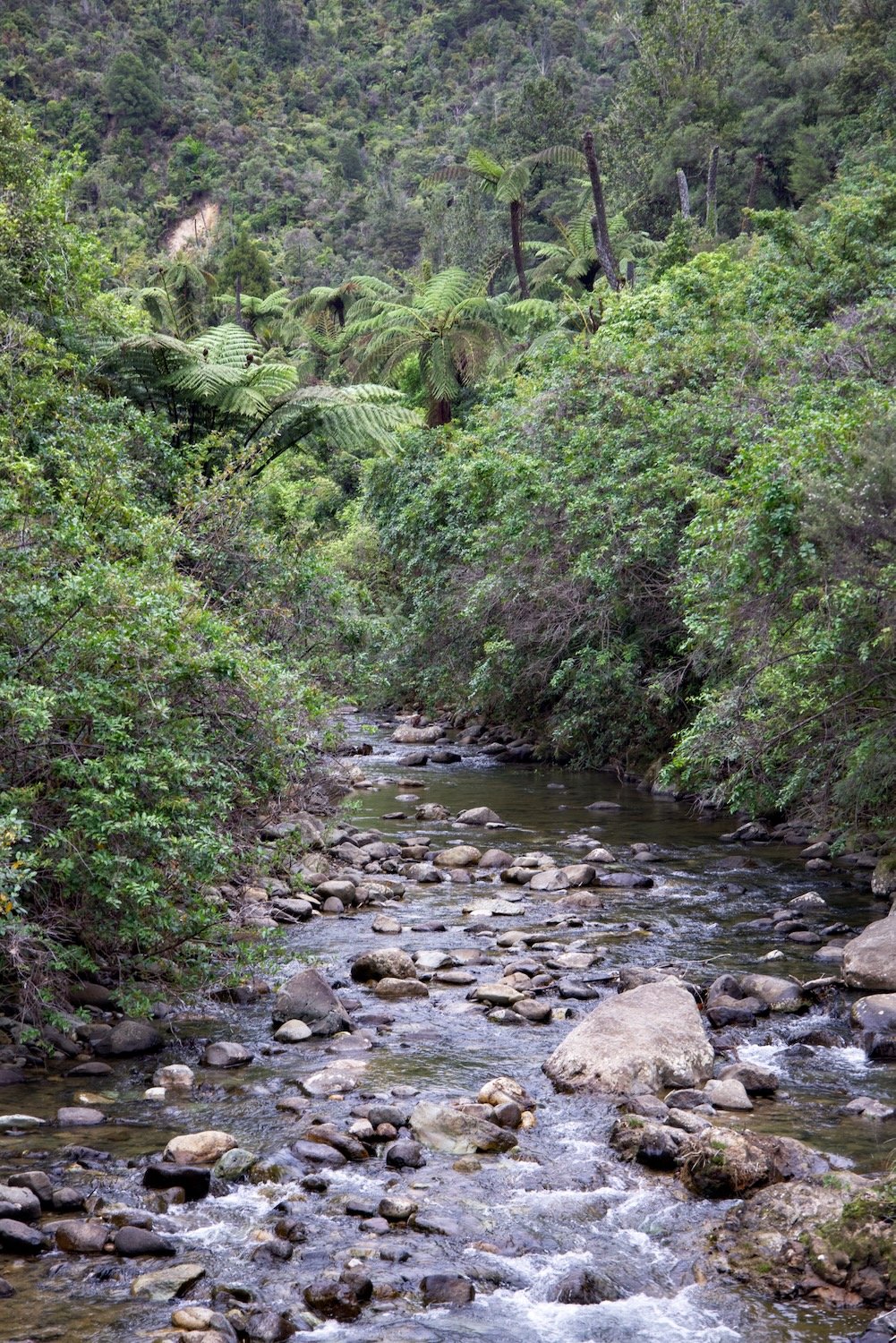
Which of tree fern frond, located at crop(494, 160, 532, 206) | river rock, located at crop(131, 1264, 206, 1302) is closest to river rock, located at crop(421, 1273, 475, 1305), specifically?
river rock, located at crop(131, 1264, 206, 1302)

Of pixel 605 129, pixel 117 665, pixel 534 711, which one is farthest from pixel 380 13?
pixel 117 665

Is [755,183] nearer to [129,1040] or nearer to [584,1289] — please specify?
[129,1040]

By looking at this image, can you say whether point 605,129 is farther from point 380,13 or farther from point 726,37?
point 380,13

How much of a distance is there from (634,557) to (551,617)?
5.85ft

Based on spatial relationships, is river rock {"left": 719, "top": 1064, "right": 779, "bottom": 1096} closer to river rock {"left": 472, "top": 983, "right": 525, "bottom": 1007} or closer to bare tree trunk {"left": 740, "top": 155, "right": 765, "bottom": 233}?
river rock {"left": 472, "top": 983, "right": 525, "bottom": 1007}

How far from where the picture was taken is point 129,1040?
254 inches

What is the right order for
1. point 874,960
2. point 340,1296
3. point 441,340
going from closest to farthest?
point 340,1296, point 874,960, point 441,340

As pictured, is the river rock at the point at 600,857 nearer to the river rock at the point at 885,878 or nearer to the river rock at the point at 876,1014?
the river rock at the point at 885,878

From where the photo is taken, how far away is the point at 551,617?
15258 mm

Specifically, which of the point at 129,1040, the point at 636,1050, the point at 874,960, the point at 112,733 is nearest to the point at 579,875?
the point at 874,960

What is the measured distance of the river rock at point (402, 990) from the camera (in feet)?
24.9

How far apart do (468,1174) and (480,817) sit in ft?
24.9

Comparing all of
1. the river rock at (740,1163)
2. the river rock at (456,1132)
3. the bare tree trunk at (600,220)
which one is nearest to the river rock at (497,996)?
the river rock at (456,1132)

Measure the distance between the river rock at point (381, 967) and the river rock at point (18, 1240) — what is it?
353 centimetres
